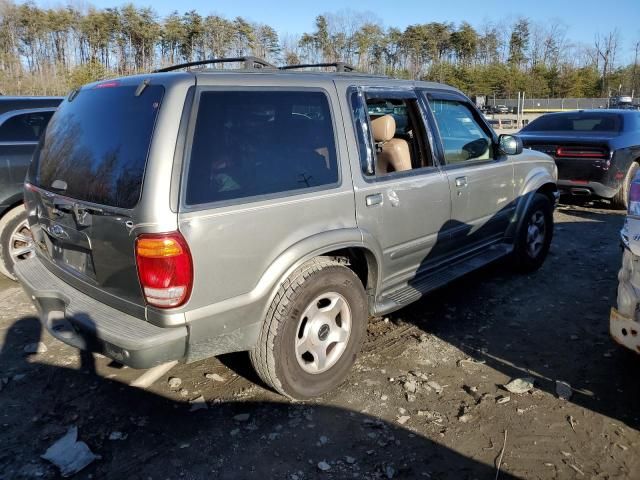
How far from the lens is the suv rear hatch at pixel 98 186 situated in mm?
2520

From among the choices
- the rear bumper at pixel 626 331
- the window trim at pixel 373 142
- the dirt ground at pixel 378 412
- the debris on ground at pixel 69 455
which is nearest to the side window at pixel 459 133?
the window trim at pixel 373 142

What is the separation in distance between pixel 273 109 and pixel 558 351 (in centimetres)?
271

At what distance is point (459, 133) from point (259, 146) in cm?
225

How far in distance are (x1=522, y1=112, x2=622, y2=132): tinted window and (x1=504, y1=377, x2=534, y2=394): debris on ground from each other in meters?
Result: 6.66

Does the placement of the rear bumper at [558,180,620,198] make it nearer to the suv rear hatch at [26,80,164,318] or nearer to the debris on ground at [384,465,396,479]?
the debris on ground at [384,465,396,479]

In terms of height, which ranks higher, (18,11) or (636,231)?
(18,11)

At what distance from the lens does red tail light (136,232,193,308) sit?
7.88ft

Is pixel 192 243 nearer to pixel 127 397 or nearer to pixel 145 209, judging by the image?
pixel 145 209

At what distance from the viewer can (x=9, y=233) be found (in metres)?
5.13

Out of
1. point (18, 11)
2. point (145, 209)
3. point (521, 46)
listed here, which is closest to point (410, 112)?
point (145, 209)

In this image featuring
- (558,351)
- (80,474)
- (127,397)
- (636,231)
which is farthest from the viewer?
(558,351)

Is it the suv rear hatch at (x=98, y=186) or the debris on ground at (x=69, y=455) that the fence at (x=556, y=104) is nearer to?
the suv rear hatch at (x=98, y=186)

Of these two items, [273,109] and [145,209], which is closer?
[145,209]

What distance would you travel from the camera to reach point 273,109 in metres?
2.93
